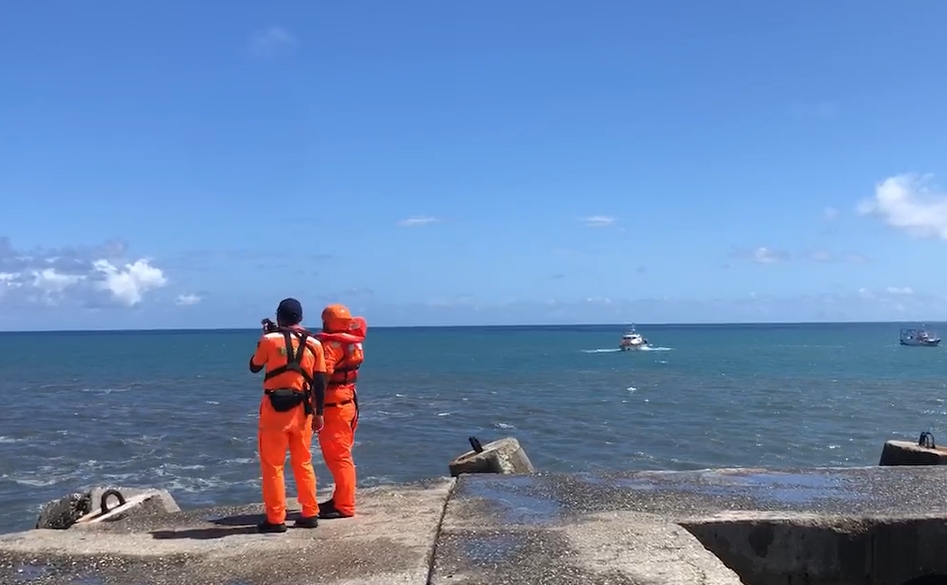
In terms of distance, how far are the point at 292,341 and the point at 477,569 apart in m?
2.22

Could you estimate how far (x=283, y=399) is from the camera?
6312 millimetres

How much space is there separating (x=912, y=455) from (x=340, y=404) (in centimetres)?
659

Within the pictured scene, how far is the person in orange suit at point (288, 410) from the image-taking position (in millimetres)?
6324

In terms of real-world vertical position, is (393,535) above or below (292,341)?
below

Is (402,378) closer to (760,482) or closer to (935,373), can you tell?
(935,373)

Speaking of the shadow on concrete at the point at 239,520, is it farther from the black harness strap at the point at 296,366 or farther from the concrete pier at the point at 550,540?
the black harness strap at the point at 296,366

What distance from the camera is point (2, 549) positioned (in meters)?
6.06

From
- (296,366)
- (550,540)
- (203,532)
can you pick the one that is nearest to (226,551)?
(203,532)

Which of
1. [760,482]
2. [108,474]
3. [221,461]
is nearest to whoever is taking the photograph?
[760,482]

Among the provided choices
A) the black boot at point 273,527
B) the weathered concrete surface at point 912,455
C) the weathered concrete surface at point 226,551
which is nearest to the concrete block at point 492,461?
the weathered concrete surface at point 226,551

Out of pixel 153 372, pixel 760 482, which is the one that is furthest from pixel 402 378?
pixel 760 482

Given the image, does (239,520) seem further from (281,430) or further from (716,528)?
(716,528)

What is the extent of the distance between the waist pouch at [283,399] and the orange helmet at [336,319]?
2.50ft

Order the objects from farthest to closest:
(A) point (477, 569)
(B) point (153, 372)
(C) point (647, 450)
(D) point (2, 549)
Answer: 1. (B) point (153, 372)
2. (C) point (647, 450)
3. (D) point (2, 549)
4. (A) point (477, 569)
